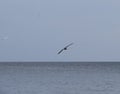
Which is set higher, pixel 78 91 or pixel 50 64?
pixel 78 91

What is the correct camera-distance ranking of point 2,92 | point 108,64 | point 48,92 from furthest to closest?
point 108,64 < point 48,92 < point 2,92

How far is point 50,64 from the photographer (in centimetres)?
12712

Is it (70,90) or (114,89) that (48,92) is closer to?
(70,90)

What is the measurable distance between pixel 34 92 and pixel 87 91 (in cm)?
516

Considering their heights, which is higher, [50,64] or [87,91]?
[87,91]

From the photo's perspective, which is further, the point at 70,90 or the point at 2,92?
the point at 70,90

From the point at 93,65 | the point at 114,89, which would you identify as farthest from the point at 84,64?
the point at 114,89

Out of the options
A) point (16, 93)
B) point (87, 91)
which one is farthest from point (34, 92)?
point (87, 91)

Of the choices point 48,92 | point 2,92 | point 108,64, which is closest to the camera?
point 2,92

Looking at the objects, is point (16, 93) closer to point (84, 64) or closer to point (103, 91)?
point (103, 91)

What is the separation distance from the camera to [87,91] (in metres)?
50.8

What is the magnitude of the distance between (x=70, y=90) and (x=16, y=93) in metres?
5.73

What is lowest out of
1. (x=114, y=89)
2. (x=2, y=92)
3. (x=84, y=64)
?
(x=84, y=64)

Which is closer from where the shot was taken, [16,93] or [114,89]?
[16,93]
